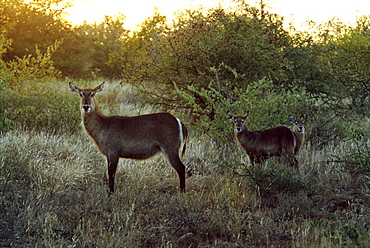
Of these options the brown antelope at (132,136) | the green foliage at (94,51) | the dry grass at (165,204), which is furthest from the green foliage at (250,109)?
the green foliage at (94,51)

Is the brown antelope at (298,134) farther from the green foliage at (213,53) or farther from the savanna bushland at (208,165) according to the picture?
the green foliage at (213,53)

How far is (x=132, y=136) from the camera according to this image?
6.04 metres

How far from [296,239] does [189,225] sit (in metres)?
1.16

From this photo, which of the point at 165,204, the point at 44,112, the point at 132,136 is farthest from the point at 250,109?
the point at 44,112

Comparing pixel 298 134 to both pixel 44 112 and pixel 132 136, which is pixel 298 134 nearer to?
pixel 132 136

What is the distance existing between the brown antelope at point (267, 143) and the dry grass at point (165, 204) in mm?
431

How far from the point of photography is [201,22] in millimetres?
9672

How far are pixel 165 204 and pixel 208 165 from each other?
1969mm

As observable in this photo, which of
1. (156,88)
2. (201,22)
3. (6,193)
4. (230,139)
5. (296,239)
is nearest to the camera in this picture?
(296,239)

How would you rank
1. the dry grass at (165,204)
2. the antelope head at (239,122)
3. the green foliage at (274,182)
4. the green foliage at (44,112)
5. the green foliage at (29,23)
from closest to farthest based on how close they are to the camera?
the dry grass at (165,204), the green foliage at (274,182), the antelope head at (239,122), the green foliage at (44,112), the green foliage at (29,23)

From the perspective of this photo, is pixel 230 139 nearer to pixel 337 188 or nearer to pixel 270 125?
pixel 270 125

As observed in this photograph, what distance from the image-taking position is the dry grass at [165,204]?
4371mm

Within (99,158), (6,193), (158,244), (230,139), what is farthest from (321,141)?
(6,193)

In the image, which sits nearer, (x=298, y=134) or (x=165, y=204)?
(x=165, y=204)
